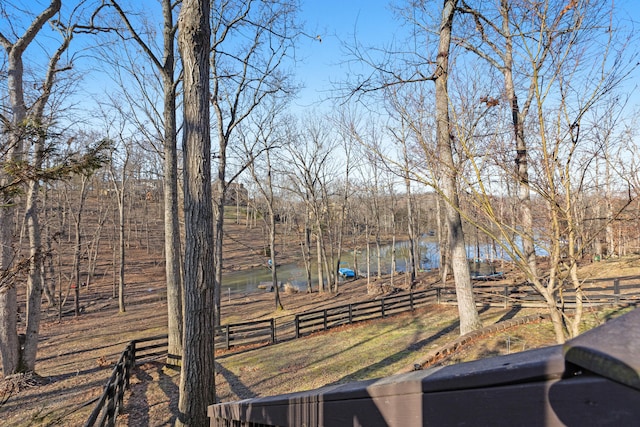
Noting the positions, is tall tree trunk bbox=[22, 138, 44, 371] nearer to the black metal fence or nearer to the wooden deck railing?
the black metal fence

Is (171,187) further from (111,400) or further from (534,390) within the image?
(534,390)

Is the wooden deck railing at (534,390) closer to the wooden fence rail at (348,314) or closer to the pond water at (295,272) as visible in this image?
the wooden fence rail at (348,314)

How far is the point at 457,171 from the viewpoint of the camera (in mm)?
4711

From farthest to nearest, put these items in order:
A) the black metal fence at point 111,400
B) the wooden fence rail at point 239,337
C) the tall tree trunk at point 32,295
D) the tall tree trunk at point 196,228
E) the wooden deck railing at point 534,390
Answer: the wooden fence rail at point 239,337
the tall tree trunk at point 32,295
the black metal fence at point 111,400
the tall tree trunk at point 196,228
the wooden deck railing at point 534,390


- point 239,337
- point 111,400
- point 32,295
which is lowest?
point 239,337

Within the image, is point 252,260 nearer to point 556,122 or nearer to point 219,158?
point 219,158

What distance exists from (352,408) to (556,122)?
15.4 ft

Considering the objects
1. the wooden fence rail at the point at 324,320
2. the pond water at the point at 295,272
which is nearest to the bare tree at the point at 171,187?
the wooden fence rail at the point at 324,320

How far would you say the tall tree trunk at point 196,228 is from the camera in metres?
4.82

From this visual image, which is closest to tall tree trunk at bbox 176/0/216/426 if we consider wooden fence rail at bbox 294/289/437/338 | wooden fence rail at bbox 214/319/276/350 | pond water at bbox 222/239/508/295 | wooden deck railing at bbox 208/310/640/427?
wooden deck railing at bbox 208/310/640/427

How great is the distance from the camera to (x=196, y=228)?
4.89 metres

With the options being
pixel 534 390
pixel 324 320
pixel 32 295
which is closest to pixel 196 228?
pixel 534 390

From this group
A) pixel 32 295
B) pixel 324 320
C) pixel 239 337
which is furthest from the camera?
pixel 324 320

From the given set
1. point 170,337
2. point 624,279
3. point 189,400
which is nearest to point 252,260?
point 170,337
